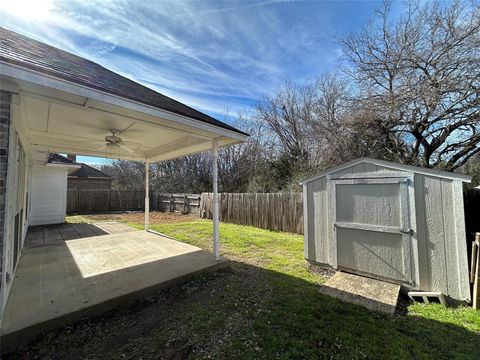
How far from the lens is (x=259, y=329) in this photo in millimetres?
2598

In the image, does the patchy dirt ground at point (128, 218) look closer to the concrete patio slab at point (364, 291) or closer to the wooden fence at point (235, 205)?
the wooden fence at point (235, 205)

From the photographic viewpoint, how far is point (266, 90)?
15484mm

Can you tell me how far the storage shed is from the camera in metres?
3.49

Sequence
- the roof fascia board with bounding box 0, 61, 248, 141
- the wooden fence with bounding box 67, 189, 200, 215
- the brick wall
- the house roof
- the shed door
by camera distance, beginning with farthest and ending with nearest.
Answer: the wooden fence with bounding box 67, 189, 200, 215 < the shed door < the house roof < the brick wall < the roof fascia board with bounding box 0, 61, 248, 141

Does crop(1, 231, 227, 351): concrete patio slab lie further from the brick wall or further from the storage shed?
the storage shed

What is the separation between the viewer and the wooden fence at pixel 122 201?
14234 millimetres

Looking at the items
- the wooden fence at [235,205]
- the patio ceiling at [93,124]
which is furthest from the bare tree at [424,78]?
the patio ceiling at [93,124]

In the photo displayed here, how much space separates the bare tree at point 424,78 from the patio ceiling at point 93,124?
6.50 meters

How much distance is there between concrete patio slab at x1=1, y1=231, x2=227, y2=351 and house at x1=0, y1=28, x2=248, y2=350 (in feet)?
0.05

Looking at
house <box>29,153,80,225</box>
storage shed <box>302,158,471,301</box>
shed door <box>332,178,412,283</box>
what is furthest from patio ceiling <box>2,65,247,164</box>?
house <box>29,153,80,225</box>

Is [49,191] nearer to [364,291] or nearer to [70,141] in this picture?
[70,141]

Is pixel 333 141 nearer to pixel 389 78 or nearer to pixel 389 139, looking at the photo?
pixel 389 139

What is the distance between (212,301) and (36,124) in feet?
15.0

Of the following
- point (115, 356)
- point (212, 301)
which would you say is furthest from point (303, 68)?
point (115, 356)
